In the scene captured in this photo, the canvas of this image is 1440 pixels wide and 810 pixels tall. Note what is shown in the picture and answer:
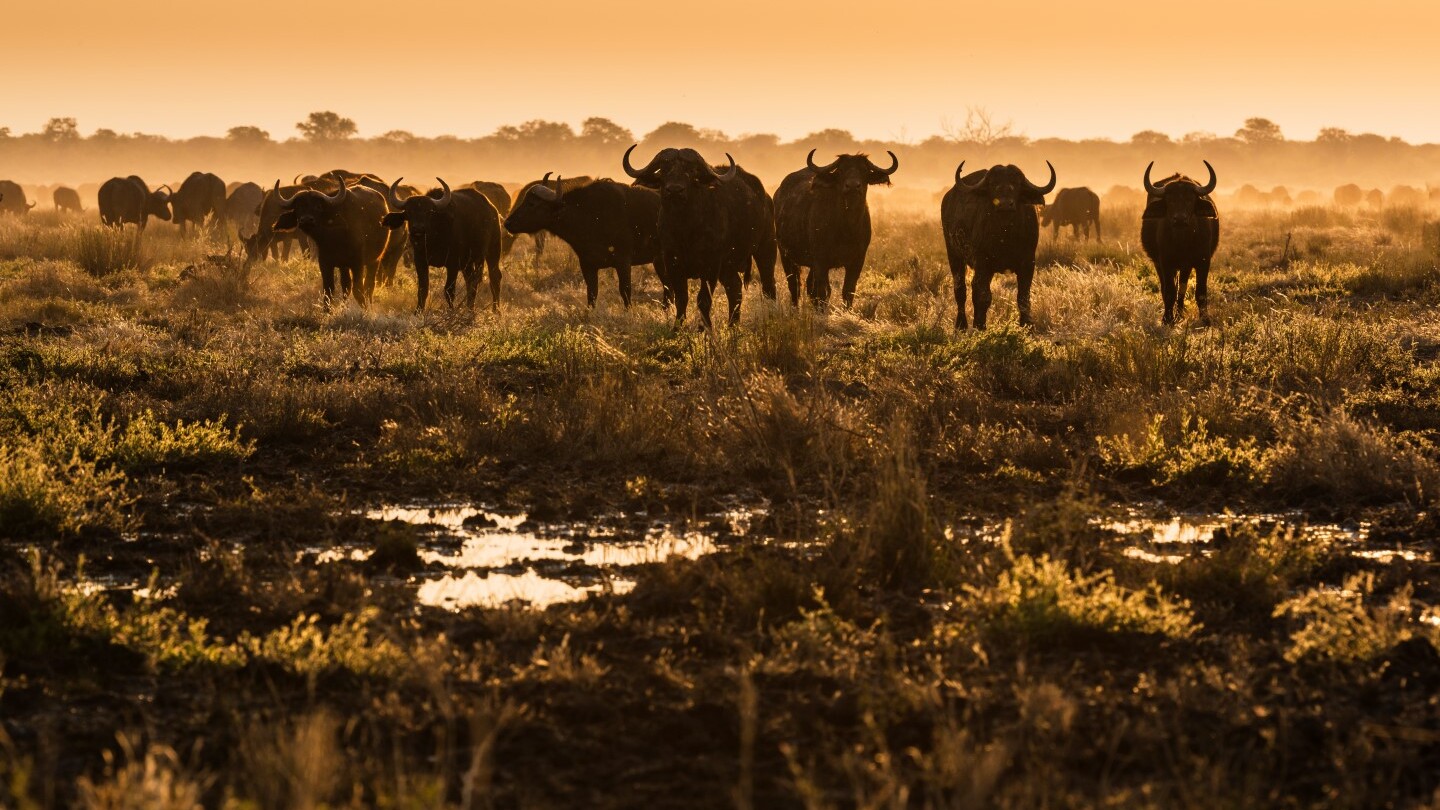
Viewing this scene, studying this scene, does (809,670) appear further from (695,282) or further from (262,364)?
(695,282)

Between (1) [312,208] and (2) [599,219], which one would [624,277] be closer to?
(2) [599,219]

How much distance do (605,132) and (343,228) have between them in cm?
11638

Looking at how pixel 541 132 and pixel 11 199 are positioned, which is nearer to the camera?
pixel 11 199

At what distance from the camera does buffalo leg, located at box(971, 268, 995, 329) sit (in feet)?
47.7

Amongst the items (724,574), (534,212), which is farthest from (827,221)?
(724,574)

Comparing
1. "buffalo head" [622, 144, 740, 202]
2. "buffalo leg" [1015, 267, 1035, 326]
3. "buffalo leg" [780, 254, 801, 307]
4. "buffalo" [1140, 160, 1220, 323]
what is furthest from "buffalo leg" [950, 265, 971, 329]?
"buffalo head" [622, 144, 740, 202]

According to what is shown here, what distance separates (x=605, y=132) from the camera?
13100cm

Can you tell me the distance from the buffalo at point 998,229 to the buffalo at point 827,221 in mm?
910

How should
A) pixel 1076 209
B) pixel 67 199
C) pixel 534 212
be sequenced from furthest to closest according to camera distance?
pixel 67 199
pixel 1076 209
pixel 534 212

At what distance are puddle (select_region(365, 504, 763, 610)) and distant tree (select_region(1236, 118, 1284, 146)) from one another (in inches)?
5439

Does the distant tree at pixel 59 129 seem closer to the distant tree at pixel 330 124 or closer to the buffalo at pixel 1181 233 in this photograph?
the distant tree at pixel 330 124

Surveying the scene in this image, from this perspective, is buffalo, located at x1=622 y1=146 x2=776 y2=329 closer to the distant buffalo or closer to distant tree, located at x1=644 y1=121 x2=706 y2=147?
the distant buffalo

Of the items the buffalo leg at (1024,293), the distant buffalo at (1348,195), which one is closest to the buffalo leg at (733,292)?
the buffalo leg at (1024,293)

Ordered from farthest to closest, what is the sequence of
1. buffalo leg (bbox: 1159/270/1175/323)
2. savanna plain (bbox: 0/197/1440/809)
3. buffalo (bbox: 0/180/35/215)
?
buffalo (bbox: 0/180/35/215)
buffalo leg (bbox: 1159/270/1175/323)
savanna plain (bbox: 0/197/1440/809)
